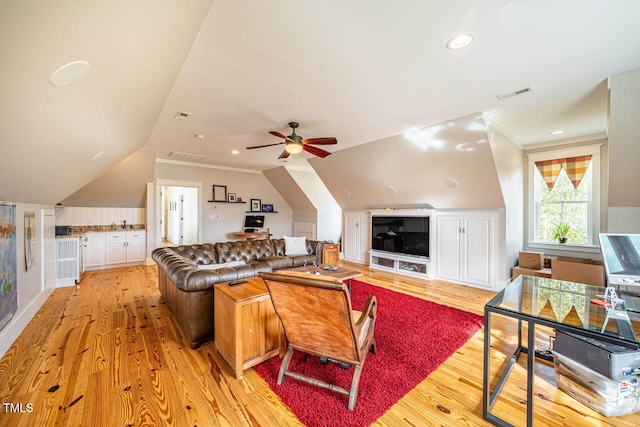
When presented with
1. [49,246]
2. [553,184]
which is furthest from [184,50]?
[553,184]

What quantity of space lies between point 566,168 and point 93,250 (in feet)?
31.5

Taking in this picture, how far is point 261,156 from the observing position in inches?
230

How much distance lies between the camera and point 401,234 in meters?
5.64

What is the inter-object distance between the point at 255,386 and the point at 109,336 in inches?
75.3

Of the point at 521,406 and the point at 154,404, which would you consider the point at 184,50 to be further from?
the point at 521,406

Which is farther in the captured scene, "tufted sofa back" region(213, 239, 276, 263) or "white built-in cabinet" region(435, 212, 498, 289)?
"tufted sofa back" region(213, 239, 276, 263)

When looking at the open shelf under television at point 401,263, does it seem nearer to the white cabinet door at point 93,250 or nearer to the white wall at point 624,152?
the white wall at point 624,152

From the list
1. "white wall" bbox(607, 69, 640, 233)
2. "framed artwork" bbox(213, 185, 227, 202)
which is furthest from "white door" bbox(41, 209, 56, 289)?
"white wall" bbox(607, 69, 640, 233)

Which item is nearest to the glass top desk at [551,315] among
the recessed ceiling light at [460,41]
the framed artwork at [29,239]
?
the recessed ceiling light at [460,41]

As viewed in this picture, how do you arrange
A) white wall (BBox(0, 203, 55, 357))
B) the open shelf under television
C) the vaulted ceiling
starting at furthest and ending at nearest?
1. the open shelf under television
2. white wall (BBox(0, 203, 55, 357))
3. the vaulted ceiling

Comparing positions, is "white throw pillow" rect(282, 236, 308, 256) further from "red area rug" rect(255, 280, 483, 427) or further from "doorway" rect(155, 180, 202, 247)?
"doorway" rect(155, 180, 202, 247)

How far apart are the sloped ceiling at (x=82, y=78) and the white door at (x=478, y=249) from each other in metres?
4.90

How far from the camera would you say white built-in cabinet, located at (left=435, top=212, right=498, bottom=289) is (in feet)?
14.5

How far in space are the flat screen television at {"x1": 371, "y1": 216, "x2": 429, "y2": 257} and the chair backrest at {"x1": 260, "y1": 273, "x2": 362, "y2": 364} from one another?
4.03 meters
